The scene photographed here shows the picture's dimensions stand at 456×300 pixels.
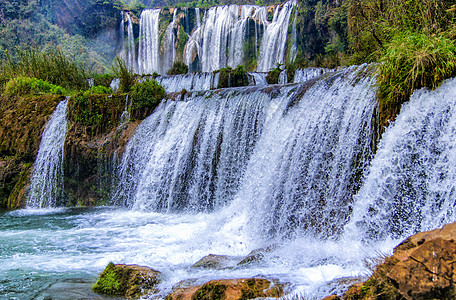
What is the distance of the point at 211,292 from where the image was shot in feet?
8.98

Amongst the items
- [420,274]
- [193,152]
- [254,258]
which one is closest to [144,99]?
[193,152]

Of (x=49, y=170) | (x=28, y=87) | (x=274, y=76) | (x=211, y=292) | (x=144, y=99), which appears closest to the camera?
(x=211, y=292)

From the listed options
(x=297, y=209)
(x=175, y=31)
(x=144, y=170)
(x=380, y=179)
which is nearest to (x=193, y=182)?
(x=144, y=170)

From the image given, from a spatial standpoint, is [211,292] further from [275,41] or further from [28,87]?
[275,41]

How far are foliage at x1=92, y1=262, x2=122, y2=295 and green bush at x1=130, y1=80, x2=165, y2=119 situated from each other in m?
6.98

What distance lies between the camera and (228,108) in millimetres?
8141

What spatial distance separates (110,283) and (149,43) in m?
26.8

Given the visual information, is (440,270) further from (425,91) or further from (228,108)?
(228,108)

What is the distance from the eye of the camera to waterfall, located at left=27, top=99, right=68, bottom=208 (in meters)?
9.59

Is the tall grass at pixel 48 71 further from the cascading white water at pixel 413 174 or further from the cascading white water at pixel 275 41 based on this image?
the cascading white water at pixel 413 174

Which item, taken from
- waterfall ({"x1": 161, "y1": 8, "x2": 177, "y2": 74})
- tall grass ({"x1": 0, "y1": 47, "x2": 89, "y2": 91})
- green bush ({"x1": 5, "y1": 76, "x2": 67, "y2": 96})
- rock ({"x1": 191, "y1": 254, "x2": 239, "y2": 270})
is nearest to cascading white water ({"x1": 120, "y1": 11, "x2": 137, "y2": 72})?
waterfall ({"x1": 161, "y1": 8, "x2": 177, "y2": 74})

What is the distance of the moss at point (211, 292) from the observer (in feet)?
8.93

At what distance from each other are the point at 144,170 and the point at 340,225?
546 cm

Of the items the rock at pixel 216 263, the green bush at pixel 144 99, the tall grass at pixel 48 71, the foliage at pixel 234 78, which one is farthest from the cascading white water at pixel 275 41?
the rock at pixel 216 263
